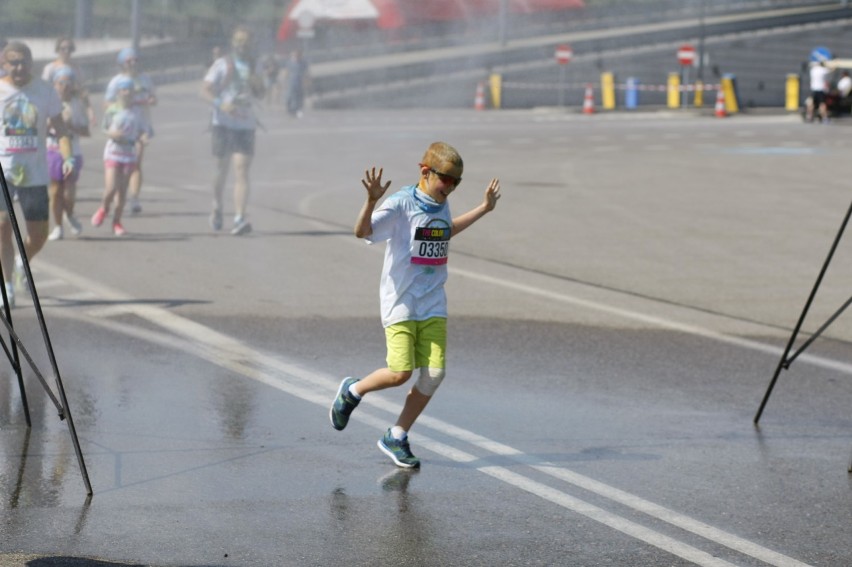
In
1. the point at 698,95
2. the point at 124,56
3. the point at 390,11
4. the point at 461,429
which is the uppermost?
the point at 390,11

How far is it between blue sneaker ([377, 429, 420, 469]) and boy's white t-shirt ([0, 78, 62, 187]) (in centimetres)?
460

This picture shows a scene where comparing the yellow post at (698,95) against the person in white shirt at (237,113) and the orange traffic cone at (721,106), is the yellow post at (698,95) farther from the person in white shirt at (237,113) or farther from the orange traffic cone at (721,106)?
the person in white shirt at (237,113)

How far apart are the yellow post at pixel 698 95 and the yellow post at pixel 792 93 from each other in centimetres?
260

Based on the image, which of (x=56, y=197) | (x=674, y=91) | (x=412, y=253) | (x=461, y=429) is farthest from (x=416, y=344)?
(x=674, y=91)

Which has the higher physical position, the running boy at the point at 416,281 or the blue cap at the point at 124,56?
the blue cap at the point at 124,56

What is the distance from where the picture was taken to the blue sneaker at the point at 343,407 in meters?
7.18

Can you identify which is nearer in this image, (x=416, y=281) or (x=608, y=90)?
(x=416, y=281)

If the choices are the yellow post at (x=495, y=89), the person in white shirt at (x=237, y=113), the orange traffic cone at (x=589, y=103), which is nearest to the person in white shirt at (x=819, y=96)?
the orange traffic cone at (x=589, y=103)

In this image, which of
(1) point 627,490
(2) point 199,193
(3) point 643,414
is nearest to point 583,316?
(3) point 643,414

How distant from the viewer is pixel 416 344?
7.04 meters

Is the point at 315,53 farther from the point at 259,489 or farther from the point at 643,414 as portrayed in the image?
the point at 259,489

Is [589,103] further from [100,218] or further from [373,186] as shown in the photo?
[373,186]

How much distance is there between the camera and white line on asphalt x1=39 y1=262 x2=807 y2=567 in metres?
5.76

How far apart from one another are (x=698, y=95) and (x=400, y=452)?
38102 millimetres
